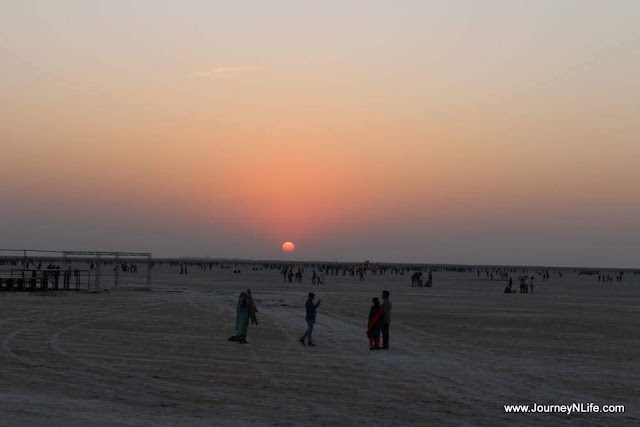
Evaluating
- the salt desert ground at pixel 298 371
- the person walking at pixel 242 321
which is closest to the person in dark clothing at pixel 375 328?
the salt desert ground at pixel 298 371

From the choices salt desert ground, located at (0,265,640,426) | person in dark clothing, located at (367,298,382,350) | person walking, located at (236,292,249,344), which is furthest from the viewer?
person walking, located at (236,292,249,344)

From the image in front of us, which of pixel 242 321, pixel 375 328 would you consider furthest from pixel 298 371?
pixel 242 321

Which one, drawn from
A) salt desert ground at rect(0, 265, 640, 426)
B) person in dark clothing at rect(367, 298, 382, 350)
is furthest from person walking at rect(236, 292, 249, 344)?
person in dark clothing at rect(367, 298, 382, 350)

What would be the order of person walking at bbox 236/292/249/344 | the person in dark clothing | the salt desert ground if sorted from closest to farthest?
the salt desert ground, the person in dark clothing, person walking at bbox 236/292/249/344

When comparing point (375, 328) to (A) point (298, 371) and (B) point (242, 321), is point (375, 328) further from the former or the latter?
(A) point (298, 371)

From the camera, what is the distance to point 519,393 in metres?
13.8

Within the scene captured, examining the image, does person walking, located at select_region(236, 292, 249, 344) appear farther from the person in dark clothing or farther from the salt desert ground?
the person in dark clothing

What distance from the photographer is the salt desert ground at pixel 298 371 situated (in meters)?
11.7

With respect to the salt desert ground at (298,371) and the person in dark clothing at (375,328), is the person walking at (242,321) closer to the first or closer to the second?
the salt desert ground at (298,371)

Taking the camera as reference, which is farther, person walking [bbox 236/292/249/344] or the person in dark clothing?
person walking [bbox 236/292/249/344]

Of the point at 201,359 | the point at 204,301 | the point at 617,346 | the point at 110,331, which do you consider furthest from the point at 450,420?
the point at 204,301

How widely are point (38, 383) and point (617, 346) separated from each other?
1583 centimetres

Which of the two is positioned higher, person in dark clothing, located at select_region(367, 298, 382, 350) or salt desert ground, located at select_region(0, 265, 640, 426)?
person in dark clothing, located at select_region(367, 298, 382, 350)

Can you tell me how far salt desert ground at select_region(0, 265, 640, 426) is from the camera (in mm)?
11742
